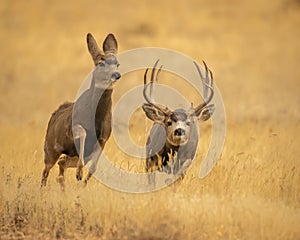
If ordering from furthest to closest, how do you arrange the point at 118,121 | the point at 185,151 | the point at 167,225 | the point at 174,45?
1. the point at 174,45
2. the point at 118,121
3. the point at 185,151
4. the point at 167,225

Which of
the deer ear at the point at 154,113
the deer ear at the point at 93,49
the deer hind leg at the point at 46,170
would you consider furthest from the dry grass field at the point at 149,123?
the deer ear at the point at 93,49

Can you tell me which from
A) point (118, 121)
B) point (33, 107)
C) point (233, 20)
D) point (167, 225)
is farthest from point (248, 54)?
point (167, 225)

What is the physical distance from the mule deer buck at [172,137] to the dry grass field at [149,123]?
1.18 ft

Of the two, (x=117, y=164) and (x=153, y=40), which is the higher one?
(x=153, y=40)

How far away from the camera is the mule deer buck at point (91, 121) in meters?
12.3

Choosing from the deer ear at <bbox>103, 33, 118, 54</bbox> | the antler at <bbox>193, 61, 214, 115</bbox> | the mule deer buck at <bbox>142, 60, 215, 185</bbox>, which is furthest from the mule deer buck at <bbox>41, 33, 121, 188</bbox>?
the antler at <bbox>193, 61, 214, 115</bbox>

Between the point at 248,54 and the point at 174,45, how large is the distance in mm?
2786

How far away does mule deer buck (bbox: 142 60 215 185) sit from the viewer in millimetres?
12534

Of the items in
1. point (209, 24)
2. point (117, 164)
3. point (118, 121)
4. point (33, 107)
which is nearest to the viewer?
point (117, 164)

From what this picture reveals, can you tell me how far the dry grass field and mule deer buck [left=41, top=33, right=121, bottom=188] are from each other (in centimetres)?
49

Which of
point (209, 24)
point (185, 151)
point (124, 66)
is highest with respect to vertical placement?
point (209, 24)

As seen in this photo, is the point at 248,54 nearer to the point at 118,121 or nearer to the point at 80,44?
the point at 80,44

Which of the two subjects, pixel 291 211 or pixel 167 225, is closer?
pixel 167 225

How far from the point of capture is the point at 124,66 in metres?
25.9
